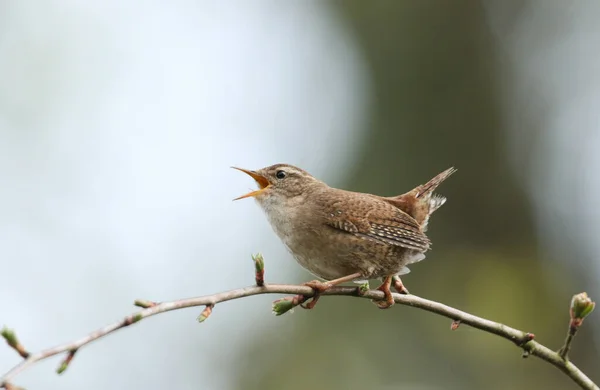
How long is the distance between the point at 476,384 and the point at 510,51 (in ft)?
18.1

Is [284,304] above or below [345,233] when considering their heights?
above

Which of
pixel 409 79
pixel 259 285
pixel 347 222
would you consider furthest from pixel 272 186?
pixel 409 79

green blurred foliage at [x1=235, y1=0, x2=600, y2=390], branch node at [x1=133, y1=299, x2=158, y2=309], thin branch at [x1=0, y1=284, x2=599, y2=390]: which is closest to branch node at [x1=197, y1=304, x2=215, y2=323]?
thin branch at [x1=0, y1=284, x2=599, y2=390]

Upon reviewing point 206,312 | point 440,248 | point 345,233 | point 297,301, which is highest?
point 206,312

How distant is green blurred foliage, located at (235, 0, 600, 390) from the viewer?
316 inches

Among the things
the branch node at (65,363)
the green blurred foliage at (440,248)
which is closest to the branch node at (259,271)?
the branch node at (65,363)

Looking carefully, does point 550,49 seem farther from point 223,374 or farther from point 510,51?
point 223,374

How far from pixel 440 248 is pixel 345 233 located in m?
6.21

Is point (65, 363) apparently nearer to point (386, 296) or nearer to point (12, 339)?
point (12, 339)

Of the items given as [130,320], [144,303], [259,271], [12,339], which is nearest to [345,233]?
[259,271]

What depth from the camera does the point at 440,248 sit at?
989cm

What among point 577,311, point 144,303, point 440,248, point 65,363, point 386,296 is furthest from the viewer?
point 440,248

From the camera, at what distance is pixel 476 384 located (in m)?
7.76

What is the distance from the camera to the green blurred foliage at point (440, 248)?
8039 mm
